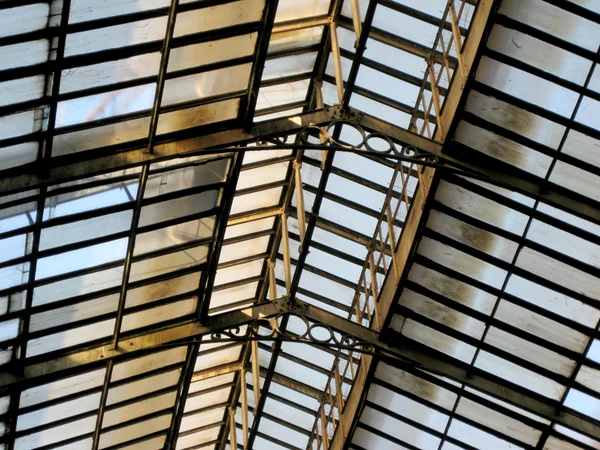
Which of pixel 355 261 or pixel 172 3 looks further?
pixel 355 261

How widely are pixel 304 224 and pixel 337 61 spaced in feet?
13.5

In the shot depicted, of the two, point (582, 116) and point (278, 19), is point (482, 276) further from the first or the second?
point (278, 19)

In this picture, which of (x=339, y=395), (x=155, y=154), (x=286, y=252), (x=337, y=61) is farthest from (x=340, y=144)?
(x=339, y=395)

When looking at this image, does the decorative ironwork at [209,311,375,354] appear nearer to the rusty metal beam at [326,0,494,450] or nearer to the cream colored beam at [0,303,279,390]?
the cream colored beam at [0,303,279,390]

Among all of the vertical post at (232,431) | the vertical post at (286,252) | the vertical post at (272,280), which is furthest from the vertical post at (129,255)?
the vertical post at (232,431)

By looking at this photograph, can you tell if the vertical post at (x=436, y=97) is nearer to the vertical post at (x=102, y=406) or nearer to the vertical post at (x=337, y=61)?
the vertical post at (x=337, y=61)

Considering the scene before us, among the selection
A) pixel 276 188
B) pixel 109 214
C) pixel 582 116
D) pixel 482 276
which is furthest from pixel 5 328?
pixel 582 116

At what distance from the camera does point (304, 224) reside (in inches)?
1036

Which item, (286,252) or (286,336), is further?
(286,252)

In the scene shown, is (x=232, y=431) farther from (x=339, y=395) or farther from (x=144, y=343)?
(x=144, y=343)

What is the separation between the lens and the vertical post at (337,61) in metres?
23.9

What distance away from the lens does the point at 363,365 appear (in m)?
29.3

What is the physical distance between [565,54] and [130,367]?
13.0m

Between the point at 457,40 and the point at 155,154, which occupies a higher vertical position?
the point at 457,40
